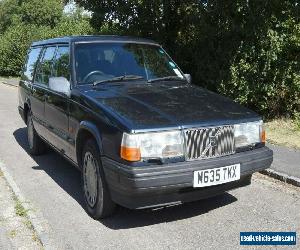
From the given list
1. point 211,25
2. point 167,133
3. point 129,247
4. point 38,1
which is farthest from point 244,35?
point 38,1

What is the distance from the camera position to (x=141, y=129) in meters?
4.29

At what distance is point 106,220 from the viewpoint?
5.00 m

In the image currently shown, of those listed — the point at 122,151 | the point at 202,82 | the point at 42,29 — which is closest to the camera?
the point at 122,151

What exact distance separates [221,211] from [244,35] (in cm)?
476

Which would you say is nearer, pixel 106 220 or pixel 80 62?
pixel 106 220

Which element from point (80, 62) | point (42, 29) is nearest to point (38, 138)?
point (80, 62)

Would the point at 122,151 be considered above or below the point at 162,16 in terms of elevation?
below

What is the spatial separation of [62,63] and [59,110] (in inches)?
25.4

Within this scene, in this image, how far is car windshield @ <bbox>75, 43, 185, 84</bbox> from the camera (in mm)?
5645

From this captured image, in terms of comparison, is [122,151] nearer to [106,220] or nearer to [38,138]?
[106,220]

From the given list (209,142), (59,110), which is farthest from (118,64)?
(209,142)

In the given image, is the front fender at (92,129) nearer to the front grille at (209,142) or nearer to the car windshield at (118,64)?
the car windshield at (118,64)

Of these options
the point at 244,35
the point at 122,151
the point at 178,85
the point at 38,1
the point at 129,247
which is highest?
the point at 38,1

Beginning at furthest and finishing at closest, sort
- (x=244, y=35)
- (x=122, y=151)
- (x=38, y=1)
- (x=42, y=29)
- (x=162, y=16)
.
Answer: (x=38, y=1)
(x=42, y=29)
(x=162, y=16)
(x=244, y=35)
(x=122, y=151)
